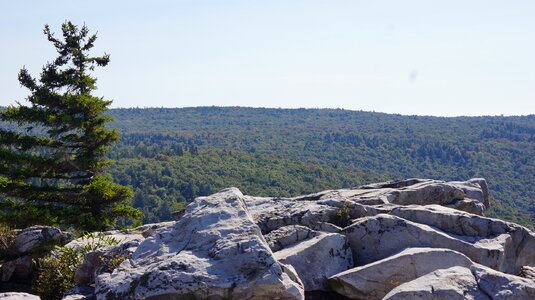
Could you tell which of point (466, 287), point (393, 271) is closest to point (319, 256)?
point (393, 271)

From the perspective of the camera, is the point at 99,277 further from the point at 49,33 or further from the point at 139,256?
the point at 49,33

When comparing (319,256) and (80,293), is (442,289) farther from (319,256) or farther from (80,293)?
(80,293)

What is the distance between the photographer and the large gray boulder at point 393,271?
10.2 meters

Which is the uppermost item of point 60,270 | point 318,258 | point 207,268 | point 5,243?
point 207,268

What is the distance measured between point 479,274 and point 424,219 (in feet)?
11.8

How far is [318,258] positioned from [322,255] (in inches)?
5.1

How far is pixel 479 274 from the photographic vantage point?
9023 millimetres

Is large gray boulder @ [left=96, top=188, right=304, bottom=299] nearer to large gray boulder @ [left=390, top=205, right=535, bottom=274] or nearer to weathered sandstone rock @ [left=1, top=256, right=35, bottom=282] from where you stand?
large gray boulder @ [left=390, top=205, right=535, bottom=274]

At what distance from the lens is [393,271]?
33.6 feet

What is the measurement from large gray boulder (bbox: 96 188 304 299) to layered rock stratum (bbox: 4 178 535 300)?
21 mm

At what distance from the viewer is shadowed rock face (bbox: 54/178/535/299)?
8.98 metres

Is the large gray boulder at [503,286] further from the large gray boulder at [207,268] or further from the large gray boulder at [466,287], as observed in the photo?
the large gray boulder at [207,268]

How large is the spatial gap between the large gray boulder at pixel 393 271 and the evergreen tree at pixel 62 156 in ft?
67.8

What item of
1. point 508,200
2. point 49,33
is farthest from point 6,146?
point 508,200
